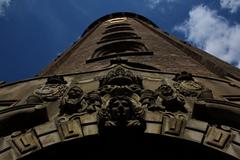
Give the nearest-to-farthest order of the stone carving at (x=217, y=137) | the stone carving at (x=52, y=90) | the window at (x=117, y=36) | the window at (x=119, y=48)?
the stone carving at (x=217, y=137) < the stone carving at (x=52, y=90) < the window at (x=119, y=48) < the window at (x=117, y=36)

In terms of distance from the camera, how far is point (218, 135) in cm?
550

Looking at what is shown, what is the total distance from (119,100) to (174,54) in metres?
9.23

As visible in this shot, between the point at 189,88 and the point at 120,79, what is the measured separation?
1.09 metres

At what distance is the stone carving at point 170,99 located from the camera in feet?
20.2

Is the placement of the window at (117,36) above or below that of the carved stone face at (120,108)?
above

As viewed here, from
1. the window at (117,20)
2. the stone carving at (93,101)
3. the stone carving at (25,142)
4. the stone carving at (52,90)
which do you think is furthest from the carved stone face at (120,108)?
the window at (117,20)

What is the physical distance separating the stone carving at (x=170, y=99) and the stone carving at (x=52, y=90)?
1512 mm

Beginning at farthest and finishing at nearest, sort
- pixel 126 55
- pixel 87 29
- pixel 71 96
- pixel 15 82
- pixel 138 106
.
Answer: pixel 87 29 → pixel 126 55 → pixel 15 82 → pixel 71 96 → pixel 138 106

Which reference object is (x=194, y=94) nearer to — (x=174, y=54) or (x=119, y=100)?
(x=119, y=100)

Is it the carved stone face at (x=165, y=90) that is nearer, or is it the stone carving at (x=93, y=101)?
the stone carving at (x=93, y=101)

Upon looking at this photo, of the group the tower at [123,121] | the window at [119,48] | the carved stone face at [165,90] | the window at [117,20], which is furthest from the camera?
the window at [117,20]

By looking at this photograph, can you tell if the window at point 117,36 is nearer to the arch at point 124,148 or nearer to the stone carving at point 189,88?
the stone carving at point 189,88

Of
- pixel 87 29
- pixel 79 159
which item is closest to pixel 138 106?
pixel 79 159

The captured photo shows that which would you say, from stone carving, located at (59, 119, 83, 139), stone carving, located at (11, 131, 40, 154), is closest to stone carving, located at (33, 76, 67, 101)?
stone carving, located at (59, 119, 83, 139)
